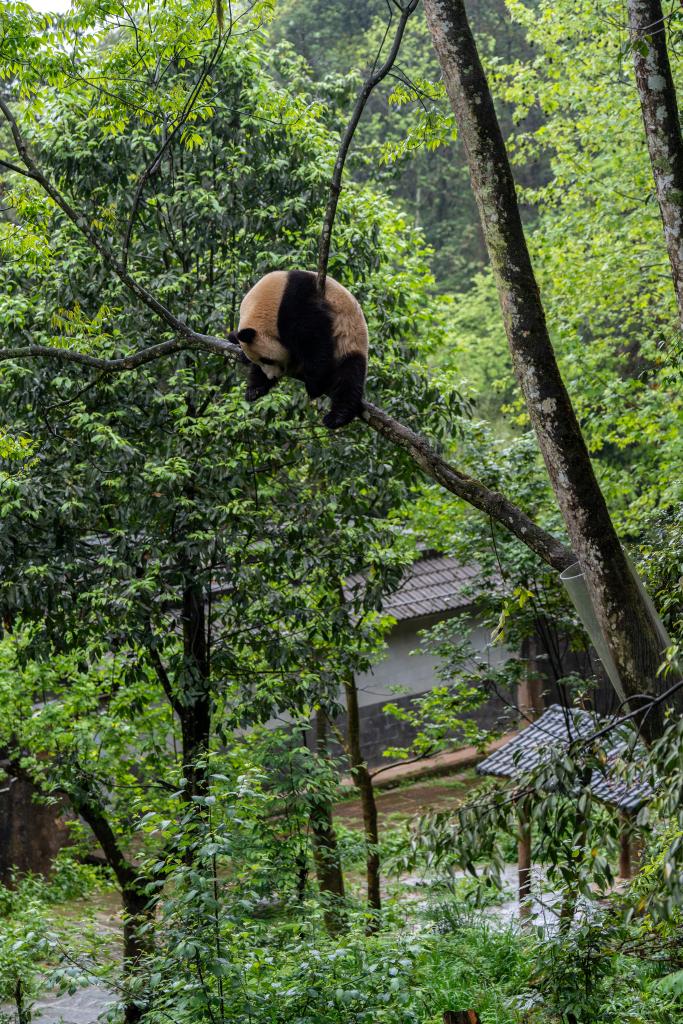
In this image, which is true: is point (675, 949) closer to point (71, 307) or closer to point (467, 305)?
point (71, 307)

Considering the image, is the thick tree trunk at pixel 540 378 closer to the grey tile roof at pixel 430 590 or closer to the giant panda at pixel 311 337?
the giant panda at pixel 311 337

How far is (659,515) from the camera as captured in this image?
8.63 meters

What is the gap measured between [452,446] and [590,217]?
684 centimetres

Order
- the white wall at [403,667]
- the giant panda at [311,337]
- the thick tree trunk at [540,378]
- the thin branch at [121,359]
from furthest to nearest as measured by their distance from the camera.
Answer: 1. the white wall at [403,667]
2. the giant panda at [311,337]
3. the thin branch at [121,359]
4. the thick tree trunk at [540,378]

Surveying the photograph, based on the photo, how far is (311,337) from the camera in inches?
234

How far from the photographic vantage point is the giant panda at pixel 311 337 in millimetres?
5871

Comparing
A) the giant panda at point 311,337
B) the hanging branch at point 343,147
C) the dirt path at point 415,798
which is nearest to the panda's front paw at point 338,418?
the giant panda at point 311,337

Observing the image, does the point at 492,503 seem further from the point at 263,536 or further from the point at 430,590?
the point at 430,590

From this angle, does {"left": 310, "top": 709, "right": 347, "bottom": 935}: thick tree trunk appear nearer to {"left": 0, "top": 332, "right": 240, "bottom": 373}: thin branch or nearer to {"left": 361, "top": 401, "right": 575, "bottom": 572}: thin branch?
{"left": 0, "top": 332, "right": 240, "bottom": 373}: thin branch

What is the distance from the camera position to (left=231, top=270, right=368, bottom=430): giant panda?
19.3ft

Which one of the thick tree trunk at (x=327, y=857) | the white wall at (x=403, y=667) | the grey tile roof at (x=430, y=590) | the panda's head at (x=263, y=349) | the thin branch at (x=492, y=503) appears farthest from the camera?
the white wall at (x=403, y=667)

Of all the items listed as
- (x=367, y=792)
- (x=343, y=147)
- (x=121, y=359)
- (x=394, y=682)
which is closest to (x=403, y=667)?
(x=394, y=682)

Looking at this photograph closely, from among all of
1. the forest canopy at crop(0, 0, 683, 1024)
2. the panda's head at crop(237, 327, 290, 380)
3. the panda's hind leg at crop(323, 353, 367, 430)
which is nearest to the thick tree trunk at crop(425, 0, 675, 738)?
the forest canopy at crop(0, 0, 683, 1024)

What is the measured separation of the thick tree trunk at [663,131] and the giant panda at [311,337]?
6.19 ft
